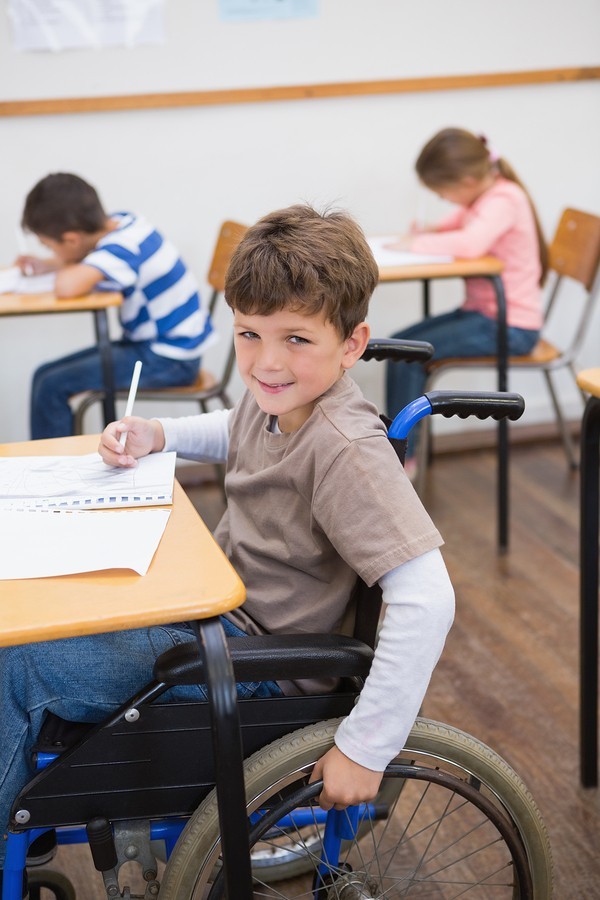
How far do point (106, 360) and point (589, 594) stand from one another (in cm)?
124

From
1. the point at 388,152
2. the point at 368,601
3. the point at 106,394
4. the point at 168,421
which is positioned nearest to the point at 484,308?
the point at 388,152

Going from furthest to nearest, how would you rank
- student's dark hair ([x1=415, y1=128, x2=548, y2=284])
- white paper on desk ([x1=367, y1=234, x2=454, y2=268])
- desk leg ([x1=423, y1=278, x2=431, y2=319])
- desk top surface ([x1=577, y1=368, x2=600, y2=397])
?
desk leg ([x1=423, y1=278, x2=431, y2=319]), student's dark hair ([x1=415, y1=128, x2=548, y2=284]), white paper on desk ([x1=367, y1=234, x2=454, y2=268]), desk top surface ([x1=577, y1=368, x2=600, y2=397])

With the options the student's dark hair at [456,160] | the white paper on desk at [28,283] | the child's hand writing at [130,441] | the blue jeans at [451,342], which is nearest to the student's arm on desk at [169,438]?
the child's hand writing at [130,441]

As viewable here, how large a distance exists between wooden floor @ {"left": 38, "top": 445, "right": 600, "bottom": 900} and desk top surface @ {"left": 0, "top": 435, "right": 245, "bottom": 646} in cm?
78

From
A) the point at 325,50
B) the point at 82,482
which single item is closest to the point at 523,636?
the point at 82,482

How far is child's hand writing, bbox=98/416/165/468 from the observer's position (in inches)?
48.9

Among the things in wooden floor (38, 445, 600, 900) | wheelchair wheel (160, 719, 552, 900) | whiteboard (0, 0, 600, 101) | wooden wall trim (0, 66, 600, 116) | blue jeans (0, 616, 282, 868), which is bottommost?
wooden floor (38, 445, 600, 900)

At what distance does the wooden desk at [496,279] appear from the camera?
2.47m

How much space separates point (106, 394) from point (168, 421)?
108 cm

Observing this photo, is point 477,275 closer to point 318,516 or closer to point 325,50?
point 325,50

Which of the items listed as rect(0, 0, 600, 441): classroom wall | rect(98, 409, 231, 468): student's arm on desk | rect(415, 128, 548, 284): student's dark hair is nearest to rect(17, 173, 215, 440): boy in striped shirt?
rect(0, 0, 600, 441): classroom wall

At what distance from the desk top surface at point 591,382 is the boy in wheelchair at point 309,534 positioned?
403mm

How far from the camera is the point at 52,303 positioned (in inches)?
90.4

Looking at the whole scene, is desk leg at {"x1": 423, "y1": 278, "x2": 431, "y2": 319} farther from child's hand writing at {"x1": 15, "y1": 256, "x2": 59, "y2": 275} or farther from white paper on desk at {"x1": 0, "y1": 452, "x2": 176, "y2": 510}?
white paper on desk at {"x1": 0, "y1": 452, "x2": 176, "y2": 510}
